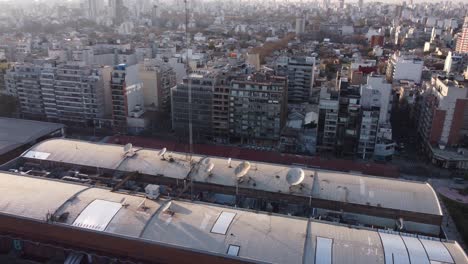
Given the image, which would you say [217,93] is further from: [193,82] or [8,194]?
[8,194]

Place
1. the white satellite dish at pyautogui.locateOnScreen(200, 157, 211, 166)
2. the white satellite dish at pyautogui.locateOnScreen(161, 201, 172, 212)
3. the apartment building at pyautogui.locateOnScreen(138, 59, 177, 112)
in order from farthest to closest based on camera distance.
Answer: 1. the apartment building at pyautogui.locateOnScreen(138, 59, 177, 112)
2. the white satellite dish at pyautogui.locateOnScreen(200, 157, 211, 166)
3. the white satellite dish at pyautogui.locateOnScreen(161, 201, 172, 212)

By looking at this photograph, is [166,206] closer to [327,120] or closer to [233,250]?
[233,250]

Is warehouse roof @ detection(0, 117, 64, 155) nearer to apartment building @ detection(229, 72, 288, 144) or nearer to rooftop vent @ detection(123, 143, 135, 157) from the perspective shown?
rooftop vent @ detection(123, 143, 135, 157)

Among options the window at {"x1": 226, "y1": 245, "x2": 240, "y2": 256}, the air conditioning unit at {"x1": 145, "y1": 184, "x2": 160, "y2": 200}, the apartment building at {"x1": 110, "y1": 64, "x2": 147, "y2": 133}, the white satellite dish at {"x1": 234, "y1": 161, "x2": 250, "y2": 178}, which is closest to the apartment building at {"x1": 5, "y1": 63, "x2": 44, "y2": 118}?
the apartment building at {"x1": 110, "y1": 64, "x2": 147, "y2": 133}

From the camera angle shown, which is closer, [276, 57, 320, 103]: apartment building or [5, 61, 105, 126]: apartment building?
[5, 61, 105, 126]: apartment building

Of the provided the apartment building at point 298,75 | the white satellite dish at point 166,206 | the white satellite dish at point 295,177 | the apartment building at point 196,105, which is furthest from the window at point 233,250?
the apartment building at point 298,75

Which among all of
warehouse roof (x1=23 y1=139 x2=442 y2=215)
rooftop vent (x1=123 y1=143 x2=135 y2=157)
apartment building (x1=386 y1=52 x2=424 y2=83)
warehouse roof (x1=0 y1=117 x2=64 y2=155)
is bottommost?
warehouse roof (x1=0 y1=117 x2=64 y2=155)

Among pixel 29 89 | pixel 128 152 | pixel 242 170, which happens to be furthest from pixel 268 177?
pixel 29 89

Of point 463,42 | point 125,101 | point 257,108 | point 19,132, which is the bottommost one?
point 19,132
